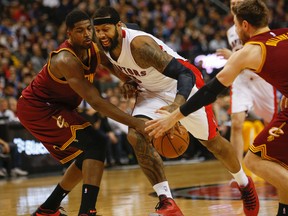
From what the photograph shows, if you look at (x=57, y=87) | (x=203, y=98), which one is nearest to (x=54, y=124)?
(x=57, y=87)

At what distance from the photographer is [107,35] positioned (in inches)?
206

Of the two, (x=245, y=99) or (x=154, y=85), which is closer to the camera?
(x=154, y=85)

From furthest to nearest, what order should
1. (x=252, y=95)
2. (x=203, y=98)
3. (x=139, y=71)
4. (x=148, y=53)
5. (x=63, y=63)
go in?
(x=252, y=95)
(x=139, y=71)
(x=148, y=53)
(x=63, y=63)
(x=203, y=98)

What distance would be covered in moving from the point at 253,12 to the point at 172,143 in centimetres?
130

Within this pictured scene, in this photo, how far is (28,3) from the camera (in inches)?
642

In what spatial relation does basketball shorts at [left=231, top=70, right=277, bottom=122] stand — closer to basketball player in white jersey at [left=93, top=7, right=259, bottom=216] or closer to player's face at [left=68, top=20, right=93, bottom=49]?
basketball player in white jersey at [left=93, top=7, right=259, bottom=216]

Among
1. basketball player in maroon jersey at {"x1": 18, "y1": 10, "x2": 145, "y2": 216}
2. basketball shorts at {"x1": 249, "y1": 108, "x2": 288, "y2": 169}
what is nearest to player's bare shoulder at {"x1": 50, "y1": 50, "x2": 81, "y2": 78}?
basketball player in maroon jersey at {"x1": 18, "y1": 10, "x2": 145, "y2": 216}

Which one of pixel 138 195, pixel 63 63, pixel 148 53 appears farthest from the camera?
pixel 138 195

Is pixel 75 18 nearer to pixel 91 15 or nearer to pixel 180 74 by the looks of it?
pixel 180 74

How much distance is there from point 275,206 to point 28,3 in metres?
11.9

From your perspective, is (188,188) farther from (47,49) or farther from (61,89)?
(47,49)

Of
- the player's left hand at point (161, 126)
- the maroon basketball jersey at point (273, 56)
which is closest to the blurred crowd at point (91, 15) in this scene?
the player's left hand at point (161, 126)

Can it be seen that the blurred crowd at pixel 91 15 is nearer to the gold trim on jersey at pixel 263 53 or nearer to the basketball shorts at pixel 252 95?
the basketball shorts at pixel 252 95

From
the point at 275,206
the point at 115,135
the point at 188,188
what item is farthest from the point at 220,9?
the point at 275,206
